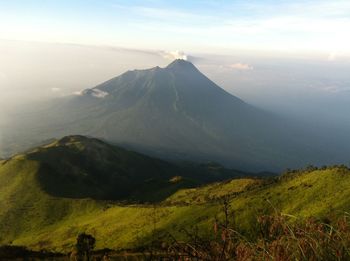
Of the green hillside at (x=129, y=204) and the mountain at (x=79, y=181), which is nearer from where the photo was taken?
the green hillside at (x=129, y=204)

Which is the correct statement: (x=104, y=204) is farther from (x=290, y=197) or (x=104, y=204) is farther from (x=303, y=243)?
(x=303, y=243)

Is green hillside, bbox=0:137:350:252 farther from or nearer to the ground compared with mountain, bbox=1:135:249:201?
farther from the ground

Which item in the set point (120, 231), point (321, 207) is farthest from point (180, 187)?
point (321, 207)

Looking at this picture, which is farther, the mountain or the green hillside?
the mountain

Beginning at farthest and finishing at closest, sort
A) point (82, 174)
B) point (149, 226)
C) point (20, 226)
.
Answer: point (82, 174) → point (20, 226) → point (149, 226)

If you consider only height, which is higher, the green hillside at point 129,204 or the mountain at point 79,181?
the green hillside at point 129,204

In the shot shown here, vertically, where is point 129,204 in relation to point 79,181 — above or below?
above

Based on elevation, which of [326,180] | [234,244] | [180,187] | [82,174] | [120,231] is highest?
[234,244]

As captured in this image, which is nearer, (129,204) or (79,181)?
(129,204)
